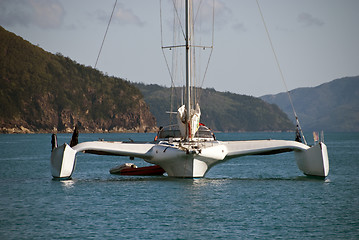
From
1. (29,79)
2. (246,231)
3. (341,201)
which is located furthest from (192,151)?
(29,79)

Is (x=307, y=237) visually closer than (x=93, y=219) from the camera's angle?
Yes

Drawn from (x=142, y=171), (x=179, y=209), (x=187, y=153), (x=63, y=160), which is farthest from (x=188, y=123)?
(x=179, y=209)

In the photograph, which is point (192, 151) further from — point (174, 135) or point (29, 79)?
point (29, 79)

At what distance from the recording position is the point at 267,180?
3009cm

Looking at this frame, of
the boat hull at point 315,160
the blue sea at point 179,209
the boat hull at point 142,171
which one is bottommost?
the blue sea at point 179,209

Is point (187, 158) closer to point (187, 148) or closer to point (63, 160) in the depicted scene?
point (187, 148)

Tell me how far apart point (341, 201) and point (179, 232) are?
857 centimetres

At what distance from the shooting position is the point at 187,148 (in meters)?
25.2

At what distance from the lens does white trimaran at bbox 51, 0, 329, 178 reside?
1021 inches

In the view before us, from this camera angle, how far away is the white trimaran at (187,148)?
25938mm

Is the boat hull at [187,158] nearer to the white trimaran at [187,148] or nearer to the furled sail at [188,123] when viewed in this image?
the white trimaran at [187,148]

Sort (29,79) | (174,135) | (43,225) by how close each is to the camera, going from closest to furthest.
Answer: (43,225)
(174,135)
(29,79)

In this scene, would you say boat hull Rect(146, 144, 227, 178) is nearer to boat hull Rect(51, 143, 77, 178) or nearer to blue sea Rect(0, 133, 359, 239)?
blue sea Rect(0, 133, 359, 239)

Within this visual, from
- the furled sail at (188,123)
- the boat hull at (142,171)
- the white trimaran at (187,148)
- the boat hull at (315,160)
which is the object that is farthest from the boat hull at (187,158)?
the boat hull at (142,171)
